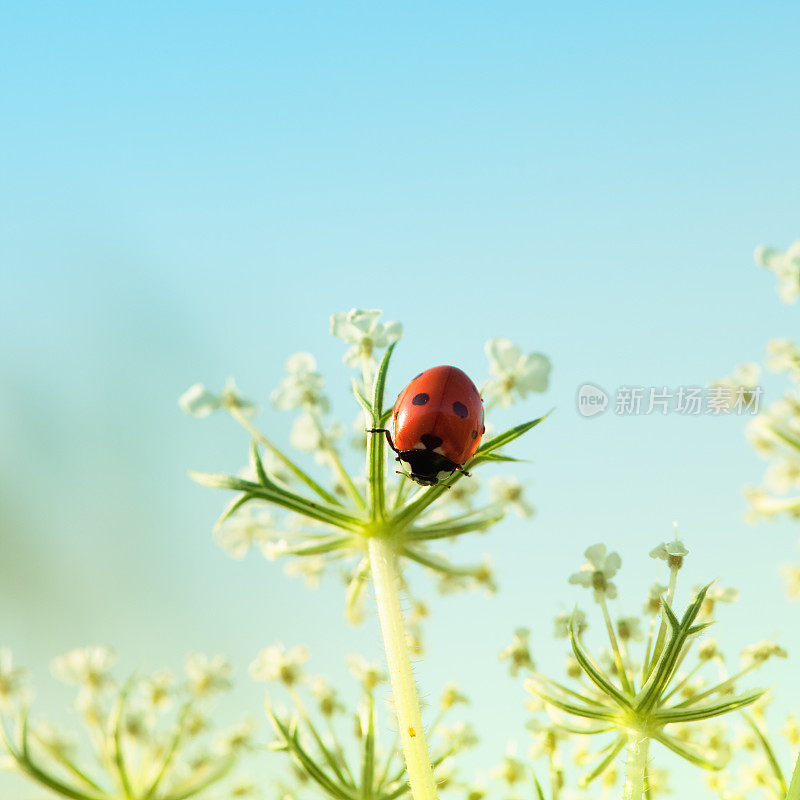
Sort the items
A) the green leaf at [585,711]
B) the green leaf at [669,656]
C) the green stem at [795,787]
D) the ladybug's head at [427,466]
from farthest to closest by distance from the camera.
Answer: the ladybug's head at [427,466] → the green leaf at [585,711] → the green leaf at [669,656] → the green stem at [795,787]

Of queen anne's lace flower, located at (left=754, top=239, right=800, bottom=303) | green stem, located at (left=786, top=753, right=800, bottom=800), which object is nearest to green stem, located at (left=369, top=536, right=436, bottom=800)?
green stem, located at (left=786, top=753, right=800, bottom=800)

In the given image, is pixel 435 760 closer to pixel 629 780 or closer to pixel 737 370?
pixel 629 780

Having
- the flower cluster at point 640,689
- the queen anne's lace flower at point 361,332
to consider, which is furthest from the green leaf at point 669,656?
the queen anne's lace flower at point 361,332

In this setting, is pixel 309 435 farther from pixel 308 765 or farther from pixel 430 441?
pixel 308 765

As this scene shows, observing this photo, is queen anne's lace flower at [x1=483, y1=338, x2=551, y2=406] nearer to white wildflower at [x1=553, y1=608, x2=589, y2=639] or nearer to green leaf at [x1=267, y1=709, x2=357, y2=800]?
white wildflower at [x1=553, y1=608, x2=589, y2=639]

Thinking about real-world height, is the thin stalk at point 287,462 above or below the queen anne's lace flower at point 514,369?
below

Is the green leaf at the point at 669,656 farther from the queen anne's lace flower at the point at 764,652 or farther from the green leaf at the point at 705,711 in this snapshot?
the queen anne's lace flower at the point at 764,652

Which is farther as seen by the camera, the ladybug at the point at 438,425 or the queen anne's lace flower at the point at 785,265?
the queen anne's lace flower at the point at 785,265
